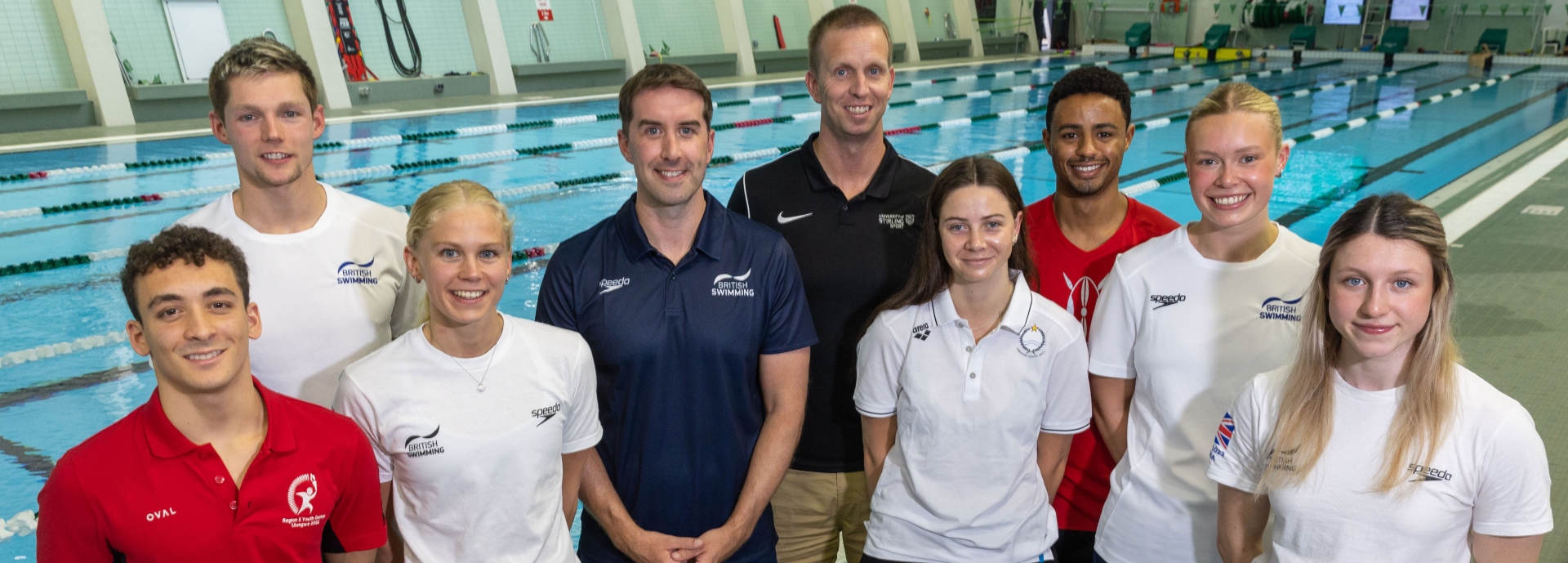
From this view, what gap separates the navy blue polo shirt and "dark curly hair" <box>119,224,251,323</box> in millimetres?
593

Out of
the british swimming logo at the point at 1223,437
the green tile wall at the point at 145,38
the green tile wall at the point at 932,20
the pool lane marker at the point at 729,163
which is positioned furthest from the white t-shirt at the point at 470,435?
the green tile wall at the point at 932,20

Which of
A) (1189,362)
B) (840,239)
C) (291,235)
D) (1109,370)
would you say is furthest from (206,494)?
(1189,362)

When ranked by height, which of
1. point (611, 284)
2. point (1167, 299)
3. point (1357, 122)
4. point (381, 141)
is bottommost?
point (1357, 122)

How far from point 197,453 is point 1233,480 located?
66.5 inches

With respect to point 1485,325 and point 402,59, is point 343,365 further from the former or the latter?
point 402,59

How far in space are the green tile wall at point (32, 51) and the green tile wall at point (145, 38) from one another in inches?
26.8

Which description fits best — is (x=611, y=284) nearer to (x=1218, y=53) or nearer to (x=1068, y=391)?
(x=1068, y=391)

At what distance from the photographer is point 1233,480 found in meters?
1.70

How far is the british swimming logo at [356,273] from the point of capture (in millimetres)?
2062

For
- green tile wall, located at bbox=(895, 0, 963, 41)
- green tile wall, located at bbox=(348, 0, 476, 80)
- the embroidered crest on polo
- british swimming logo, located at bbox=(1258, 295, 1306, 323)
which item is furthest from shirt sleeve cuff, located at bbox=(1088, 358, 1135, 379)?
green tile wall, located at bbox=(895, 0, 963, 41)

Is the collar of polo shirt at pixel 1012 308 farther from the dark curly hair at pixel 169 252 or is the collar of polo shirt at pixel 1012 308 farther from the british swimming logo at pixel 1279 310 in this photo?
the dark curly hair at pixel 169 252

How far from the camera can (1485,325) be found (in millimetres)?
4238

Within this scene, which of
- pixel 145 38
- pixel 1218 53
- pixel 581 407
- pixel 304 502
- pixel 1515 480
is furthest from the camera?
pixel 1218 53

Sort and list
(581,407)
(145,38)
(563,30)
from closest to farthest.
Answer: (581,407) < (145,38) < (563,30)
